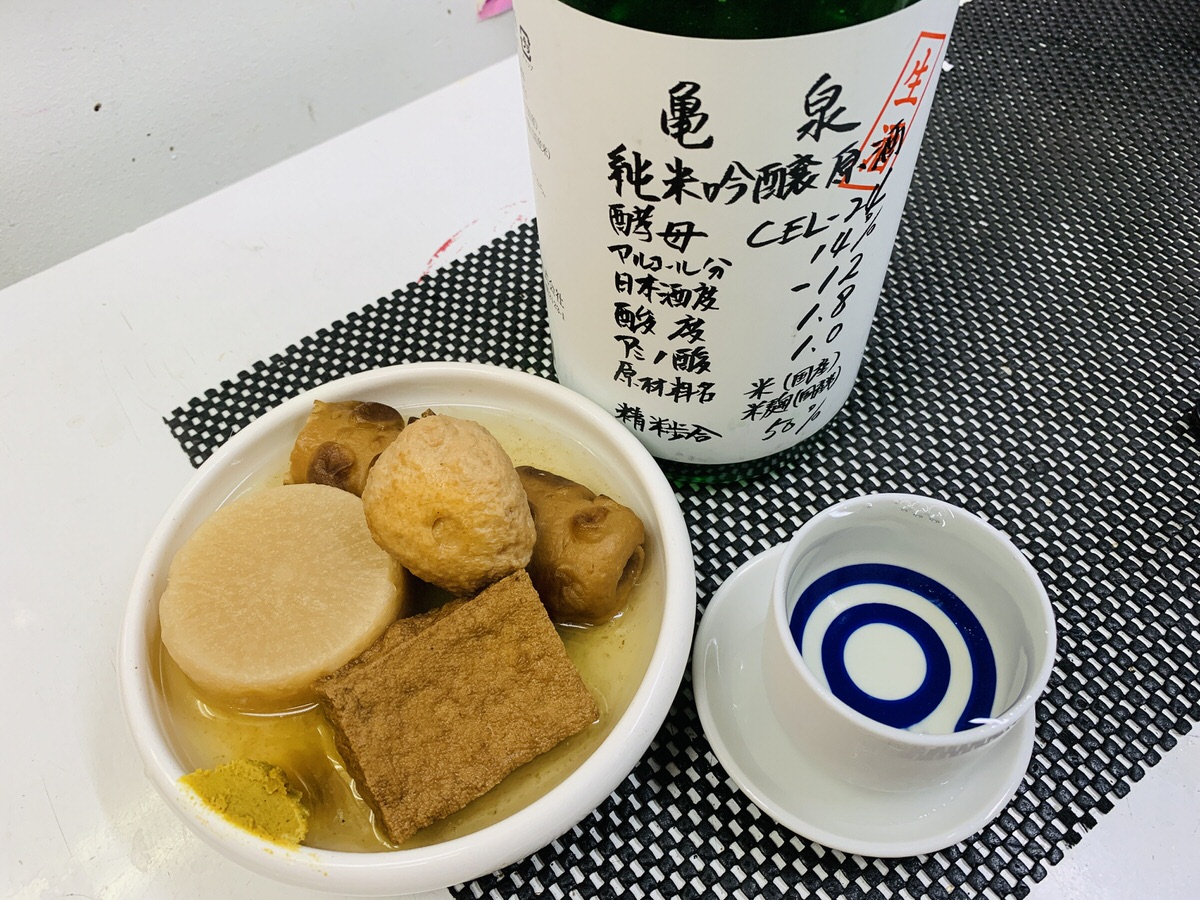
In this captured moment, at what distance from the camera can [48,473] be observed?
1.80 ft

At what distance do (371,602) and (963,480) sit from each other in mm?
341

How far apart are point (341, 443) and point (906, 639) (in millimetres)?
283

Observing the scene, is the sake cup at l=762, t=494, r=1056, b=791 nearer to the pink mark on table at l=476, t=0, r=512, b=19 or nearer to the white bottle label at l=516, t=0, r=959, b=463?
the white bottle label at l=516, t=0, r=959, b=463

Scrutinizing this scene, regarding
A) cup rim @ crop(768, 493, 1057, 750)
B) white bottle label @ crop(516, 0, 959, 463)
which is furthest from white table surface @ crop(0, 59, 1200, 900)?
white bottle label @ crop(516, 0, 959, 463)

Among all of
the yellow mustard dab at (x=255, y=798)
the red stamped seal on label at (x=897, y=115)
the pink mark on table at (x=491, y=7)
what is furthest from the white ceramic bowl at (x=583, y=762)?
the pink mark on table at (x=491, y=7)

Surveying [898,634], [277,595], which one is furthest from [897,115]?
[277,595]

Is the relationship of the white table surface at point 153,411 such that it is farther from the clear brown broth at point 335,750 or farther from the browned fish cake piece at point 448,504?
the browned fish cake piece at point 448,504

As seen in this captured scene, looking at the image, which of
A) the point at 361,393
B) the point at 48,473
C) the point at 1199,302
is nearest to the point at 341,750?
the point at 361,393

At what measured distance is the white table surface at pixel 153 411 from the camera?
0.42 m

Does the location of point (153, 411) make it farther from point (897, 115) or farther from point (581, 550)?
point (897, 115)

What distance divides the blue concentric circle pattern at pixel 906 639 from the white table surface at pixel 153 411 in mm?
95

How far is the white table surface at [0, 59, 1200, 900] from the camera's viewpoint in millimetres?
417

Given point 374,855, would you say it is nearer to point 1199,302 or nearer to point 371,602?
point 371,602

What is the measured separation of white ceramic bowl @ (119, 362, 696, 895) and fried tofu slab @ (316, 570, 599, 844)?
2 centimetres
